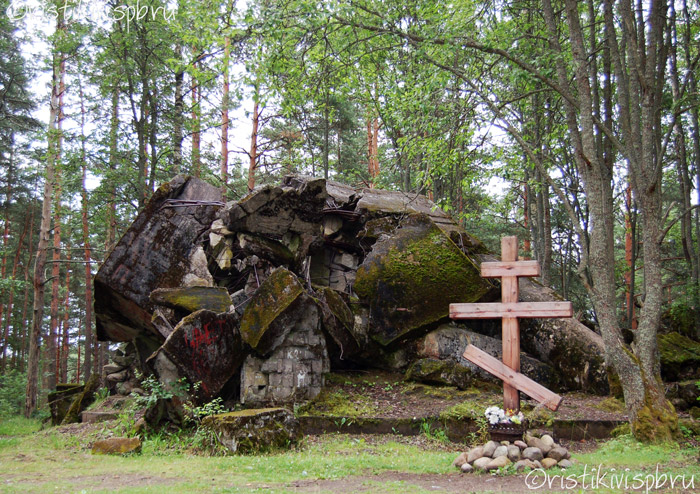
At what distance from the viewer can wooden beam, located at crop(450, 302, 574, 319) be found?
6.69 m

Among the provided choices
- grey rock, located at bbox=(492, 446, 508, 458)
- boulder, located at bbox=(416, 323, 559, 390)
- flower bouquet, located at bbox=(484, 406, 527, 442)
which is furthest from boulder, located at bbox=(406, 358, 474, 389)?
grey rock, located at bbox=(492, 446, 508, 458)

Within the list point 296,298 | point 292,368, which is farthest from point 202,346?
point 296,298

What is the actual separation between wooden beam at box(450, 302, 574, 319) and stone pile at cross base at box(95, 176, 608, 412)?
6.98 feet

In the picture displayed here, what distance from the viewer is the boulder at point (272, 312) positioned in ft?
27.2

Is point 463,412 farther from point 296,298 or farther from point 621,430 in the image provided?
point 296,298

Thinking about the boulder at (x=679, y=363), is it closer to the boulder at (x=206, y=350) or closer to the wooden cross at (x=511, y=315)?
the wooden cross at (x=511, y=315)

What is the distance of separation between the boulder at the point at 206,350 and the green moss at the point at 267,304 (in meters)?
0.29

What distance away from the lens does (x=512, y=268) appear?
7055mm

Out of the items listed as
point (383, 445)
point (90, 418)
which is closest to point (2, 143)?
point (90, 418)

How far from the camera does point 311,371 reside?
8.59 metres

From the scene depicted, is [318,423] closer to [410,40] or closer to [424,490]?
[424,490]

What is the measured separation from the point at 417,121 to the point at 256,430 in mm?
6109

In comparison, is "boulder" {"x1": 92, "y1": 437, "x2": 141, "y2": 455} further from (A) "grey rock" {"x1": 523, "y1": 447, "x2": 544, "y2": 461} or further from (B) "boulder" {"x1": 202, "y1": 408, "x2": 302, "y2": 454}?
(A) "grey rock" {"x1": 523, "y1": 447, "x2": 544, "y2": 461}

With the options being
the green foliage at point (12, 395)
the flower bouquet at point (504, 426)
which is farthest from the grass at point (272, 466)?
the green foliage at point (12, 395)
